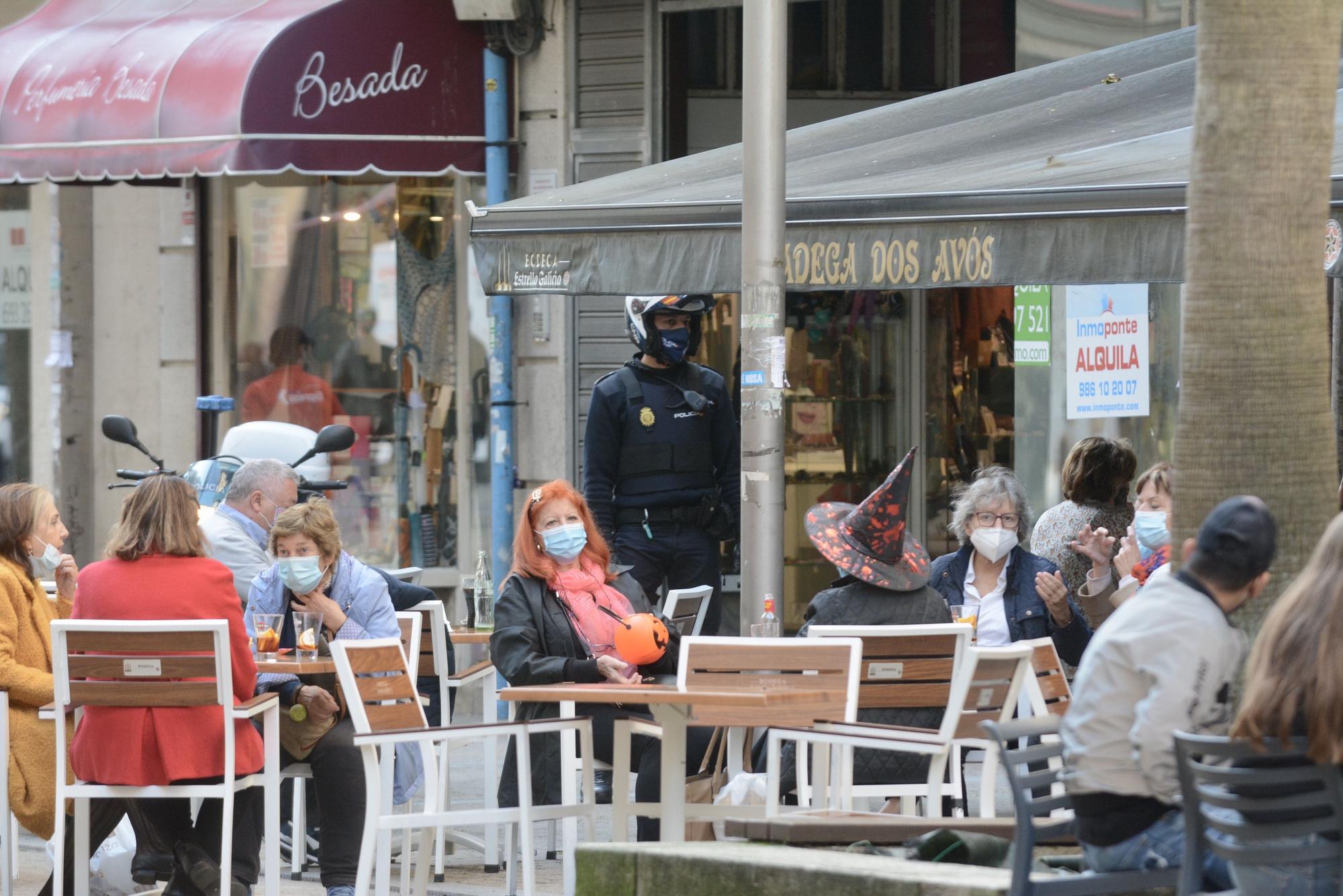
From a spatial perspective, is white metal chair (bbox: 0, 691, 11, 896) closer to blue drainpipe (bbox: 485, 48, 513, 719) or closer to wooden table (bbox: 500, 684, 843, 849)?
wooden table (bbox: 500, 684, 843, 849)

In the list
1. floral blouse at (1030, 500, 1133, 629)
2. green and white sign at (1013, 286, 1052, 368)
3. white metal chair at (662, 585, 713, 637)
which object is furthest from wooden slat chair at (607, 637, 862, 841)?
green and white sign at (1013, 286, 1052, 368)

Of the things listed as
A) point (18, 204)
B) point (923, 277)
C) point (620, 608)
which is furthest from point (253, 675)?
point (18, 204)

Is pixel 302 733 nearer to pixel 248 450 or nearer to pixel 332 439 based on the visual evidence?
pixel 332 439

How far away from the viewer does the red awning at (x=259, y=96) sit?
33.8 feet

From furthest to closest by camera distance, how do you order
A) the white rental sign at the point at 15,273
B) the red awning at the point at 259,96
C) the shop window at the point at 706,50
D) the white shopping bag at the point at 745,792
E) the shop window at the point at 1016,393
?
the white rental sign at the point at 15,273
the shop window at the point at 706,50
the red awning at the point at 259,96
the shop window at the point at 1016,393
the white shopping bag at the point at 745,792

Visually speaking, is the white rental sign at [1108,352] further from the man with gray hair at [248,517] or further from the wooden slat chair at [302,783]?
the man with gray hair at [248,517]

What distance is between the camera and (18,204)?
13.8 meters

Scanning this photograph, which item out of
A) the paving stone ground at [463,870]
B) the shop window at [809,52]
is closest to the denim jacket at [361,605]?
the paving stone ground at [463,870]

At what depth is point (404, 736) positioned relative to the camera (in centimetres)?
576

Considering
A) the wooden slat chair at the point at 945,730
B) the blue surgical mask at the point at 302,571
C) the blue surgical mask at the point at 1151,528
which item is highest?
the blue surgical mask at the point at 1151,528

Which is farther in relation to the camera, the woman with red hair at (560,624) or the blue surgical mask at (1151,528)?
the blue surgical mask at (1151,528)

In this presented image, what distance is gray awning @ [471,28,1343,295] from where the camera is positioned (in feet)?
19.2

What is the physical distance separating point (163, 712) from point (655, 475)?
2.82 m

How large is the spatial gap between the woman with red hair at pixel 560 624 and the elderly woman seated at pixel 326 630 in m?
0.49
